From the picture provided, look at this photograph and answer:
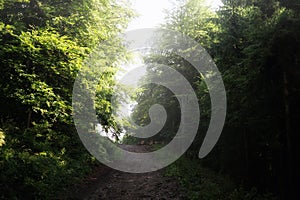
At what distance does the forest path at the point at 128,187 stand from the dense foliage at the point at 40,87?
0.81m

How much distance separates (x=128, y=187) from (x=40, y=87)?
5833 millimetres

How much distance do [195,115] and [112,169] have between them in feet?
21.6

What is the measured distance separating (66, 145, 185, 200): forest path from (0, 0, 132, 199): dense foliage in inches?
32.0

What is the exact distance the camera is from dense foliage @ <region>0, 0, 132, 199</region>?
841 cm

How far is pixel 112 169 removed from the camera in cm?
1540

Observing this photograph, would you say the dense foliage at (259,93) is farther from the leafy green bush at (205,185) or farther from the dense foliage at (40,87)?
the dense foliage at (40,87)

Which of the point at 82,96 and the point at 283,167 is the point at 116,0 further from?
the point at 283,167

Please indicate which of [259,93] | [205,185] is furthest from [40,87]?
[259,93]

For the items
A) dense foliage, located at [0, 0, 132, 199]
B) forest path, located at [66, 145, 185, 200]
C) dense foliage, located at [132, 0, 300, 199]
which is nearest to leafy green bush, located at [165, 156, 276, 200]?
forest path, located at [66, 145, 185, 200]

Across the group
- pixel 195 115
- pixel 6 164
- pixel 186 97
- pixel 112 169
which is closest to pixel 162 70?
pixel 186 97

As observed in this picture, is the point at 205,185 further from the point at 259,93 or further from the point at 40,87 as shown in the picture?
the point at 40,87

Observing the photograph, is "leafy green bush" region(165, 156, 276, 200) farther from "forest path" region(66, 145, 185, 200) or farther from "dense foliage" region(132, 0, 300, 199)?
"dense foliage" region(132, 0, 300, 199)

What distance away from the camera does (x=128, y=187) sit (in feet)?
38.2

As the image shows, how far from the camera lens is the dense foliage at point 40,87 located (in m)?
8.41
